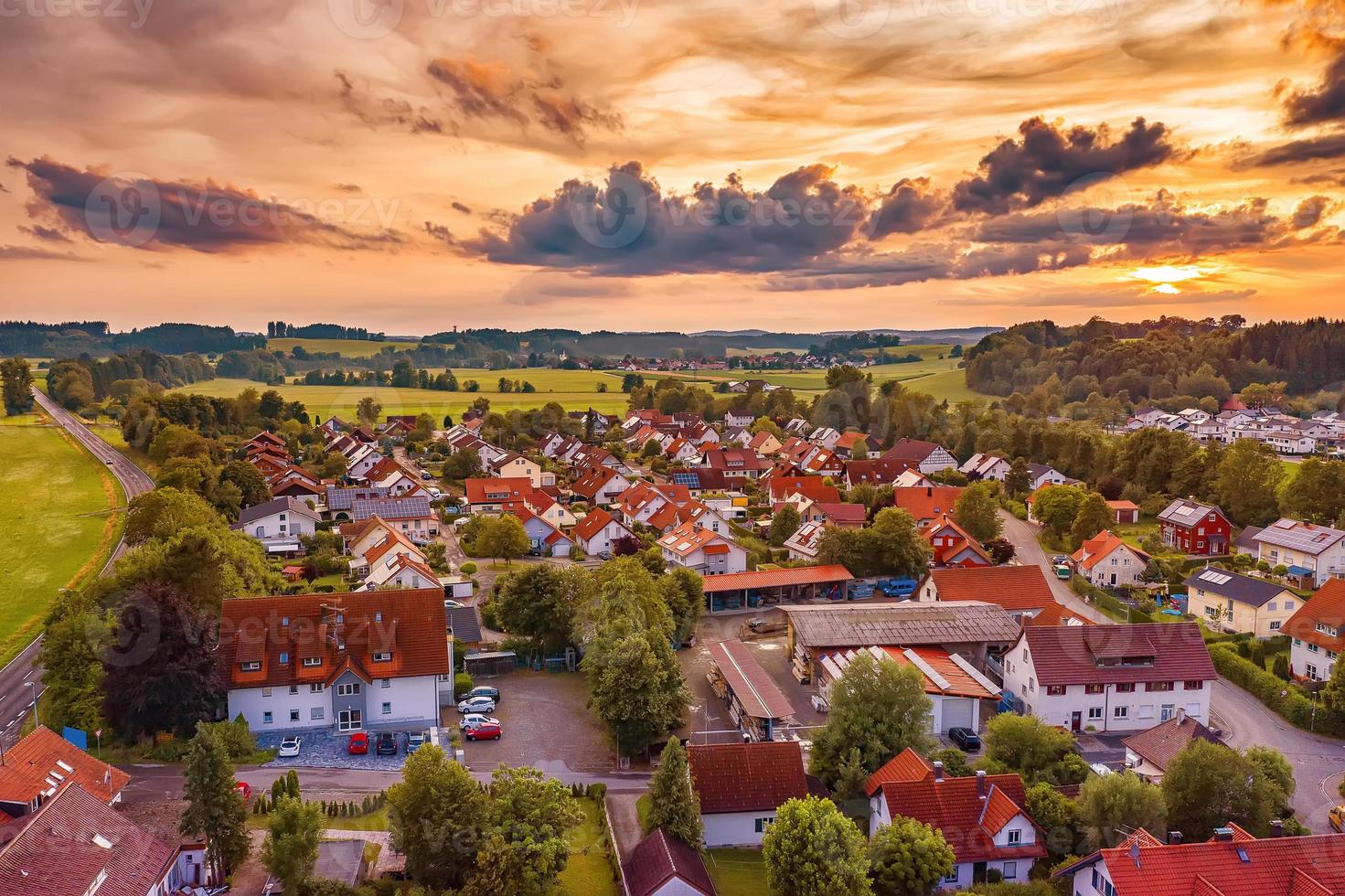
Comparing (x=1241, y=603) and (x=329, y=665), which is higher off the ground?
(x=329, y=665)

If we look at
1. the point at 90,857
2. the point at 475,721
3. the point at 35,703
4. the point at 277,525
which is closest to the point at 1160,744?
the point at 475,721

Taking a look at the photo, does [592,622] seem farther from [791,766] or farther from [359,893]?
[359,893]

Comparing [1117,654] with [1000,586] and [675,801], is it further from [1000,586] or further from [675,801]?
[675,801]

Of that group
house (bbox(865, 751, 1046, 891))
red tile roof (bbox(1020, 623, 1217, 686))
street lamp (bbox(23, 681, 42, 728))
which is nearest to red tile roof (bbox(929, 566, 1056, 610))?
red tile roof (bbox(1020, 623, 1217, 686))

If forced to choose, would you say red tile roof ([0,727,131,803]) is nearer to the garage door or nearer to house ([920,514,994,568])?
the garage door

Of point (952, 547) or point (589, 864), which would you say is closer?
point (589, 864)
